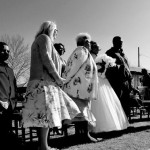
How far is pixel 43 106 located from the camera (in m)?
3.22

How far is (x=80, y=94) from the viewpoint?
4008 millimetres

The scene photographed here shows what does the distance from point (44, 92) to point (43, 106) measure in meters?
0.18

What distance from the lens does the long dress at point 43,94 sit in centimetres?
320

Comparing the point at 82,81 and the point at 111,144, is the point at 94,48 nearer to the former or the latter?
the point at 82,81

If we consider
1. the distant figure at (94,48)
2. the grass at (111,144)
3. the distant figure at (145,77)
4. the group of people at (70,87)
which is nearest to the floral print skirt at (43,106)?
the group of people at (70,87)

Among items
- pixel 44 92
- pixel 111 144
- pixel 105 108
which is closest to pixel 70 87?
pixel 44 92

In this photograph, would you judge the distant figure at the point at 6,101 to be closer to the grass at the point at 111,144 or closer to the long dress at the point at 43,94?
the long dress at the point at 43,94

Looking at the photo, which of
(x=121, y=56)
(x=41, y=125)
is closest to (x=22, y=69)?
(x=121, y=56)

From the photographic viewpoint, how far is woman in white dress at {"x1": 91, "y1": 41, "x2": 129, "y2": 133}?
467cm

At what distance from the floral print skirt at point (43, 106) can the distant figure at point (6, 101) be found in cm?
20

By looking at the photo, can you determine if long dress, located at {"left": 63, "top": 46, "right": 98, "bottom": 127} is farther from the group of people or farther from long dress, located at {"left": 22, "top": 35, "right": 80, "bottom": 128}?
long dress, located at {"left": 22, "top": 35, "right": 80, "bottom": 128}

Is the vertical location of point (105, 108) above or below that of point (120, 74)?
below

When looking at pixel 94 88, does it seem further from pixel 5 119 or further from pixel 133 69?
pixel 133 69

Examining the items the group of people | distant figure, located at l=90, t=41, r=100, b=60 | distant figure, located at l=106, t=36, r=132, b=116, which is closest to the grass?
the group of people
